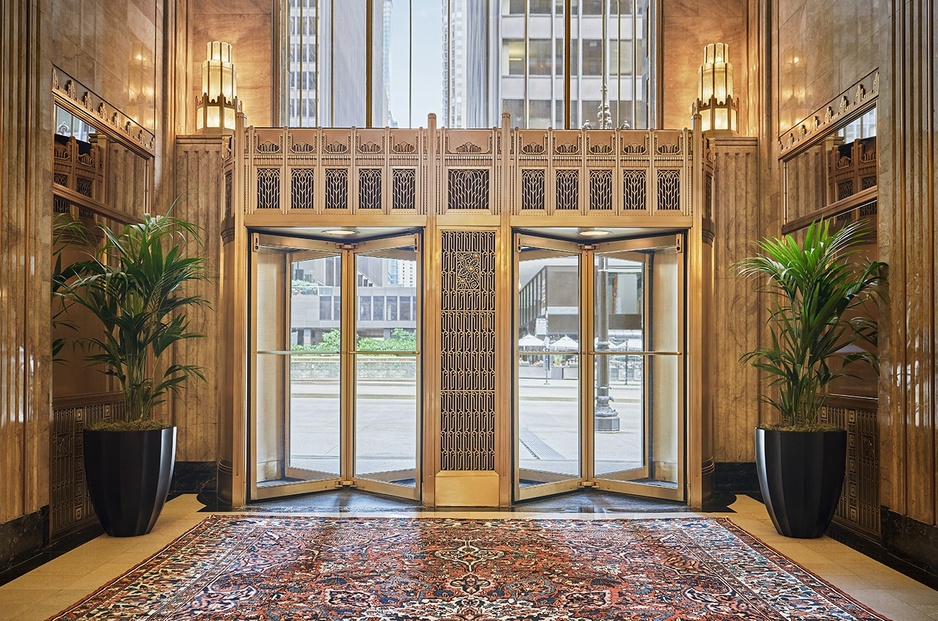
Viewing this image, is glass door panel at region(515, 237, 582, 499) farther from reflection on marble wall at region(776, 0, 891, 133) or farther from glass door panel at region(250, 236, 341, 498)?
reflection on marble wall at region(776, 0, 891, 133)

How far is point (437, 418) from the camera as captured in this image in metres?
6.05

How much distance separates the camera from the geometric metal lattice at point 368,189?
612 cm

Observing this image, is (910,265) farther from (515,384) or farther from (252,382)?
(252,382)

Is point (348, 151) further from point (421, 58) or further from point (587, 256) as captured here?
point (587, 256)

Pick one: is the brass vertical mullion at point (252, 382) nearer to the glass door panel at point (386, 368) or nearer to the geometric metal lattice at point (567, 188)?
the glass door panel at point (386, 368)

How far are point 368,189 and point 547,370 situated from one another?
220cm

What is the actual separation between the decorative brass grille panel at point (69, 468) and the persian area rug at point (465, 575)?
0.91 meters

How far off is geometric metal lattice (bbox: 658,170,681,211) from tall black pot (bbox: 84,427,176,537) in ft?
14.4

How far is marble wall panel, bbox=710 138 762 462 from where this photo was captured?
6828mm

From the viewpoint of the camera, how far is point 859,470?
5.25 meters

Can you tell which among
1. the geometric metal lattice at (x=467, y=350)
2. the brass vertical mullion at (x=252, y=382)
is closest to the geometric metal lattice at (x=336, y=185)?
the brass vertical mullion at (x=252, y=382)

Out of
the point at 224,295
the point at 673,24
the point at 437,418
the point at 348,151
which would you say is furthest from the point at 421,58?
the point at 437,418

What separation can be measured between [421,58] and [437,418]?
3675mm

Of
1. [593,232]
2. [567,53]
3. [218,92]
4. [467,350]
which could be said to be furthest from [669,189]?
[218,92]
